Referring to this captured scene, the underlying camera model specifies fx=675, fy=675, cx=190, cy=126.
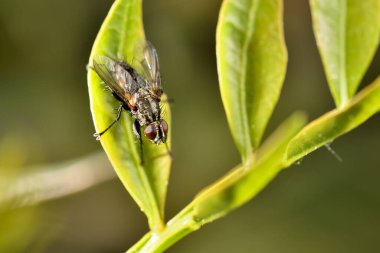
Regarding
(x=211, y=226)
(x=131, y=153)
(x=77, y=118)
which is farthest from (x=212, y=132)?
(x=131, y=153)

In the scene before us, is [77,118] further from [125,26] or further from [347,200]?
[125,26]

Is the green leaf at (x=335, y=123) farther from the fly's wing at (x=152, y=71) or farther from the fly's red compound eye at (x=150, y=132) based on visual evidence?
the fly's wing at (x=152, y=71)

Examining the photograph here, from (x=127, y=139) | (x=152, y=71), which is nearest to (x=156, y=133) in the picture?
(x=127, y=139)

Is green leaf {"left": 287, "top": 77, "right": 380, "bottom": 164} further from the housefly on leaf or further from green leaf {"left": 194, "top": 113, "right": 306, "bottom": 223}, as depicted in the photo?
the housefly on leaf

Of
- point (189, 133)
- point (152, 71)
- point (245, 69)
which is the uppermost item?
point (245, 69)

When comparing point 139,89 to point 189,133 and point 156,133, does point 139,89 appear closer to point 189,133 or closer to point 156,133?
point 156,133
